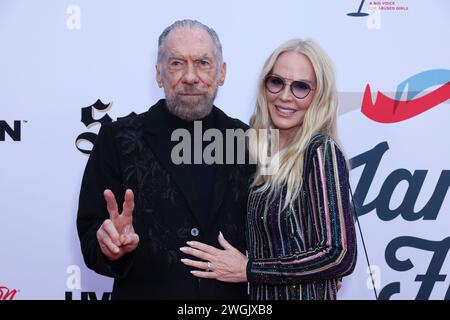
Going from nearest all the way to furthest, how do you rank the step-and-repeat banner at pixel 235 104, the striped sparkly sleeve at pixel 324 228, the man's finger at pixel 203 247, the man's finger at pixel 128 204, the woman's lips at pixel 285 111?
the man's finger at pixel 128 204, the striped sparkly sleeve at pixel 324 228, the man's finger at pixel 203 247, the woman's lips at pixel 285 111, the step-and-repeat banner at pixel 235 104

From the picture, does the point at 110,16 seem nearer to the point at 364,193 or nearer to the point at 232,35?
the point at 232,35

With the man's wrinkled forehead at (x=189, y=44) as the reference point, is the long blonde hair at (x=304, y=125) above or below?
below

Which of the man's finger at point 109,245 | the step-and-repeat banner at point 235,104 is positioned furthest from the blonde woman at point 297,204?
the step-and-repeat banner at point 235,104

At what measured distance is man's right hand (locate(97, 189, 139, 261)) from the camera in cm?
157

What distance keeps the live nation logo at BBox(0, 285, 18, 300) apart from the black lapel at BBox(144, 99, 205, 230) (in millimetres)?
1126

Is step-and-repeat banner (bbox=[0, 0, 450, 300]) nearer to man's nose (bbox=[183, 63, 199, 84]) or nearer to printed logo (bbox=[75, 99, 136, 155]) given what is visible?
printed logo (bbox=[75, 99, 136, 155])

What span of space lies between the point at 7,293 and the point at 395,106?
1.90m

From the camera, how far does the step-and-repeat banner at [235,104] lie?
247cm

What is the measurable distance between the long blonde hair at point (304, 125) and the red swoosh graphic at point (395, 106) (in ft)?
2.30

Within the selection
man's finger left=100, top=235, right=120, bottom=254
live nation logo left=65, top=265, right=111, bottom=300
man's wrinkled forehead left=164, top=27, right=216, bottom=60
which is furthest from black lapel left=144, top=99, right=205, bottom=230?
live nation logo left=65, top=265, right=111, bottom=300

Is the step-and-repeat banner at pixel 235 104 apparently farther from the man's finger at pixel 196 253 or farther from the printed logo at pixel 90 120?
the man's finger at pixel 196 253

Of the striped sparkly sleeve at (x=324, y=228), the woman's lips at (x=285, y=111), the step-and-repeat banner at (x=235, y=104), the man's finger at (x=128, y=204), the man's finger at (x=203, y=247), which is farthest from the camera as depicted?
the step-and-repeat banner at (x=235, y=104)

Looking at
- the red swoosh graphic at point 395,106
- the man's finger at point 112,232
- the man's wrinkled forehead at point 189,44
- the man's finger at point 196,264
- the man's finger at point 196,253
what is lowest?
the man's finger at point 196,264

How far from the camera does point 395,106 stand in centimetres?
251
